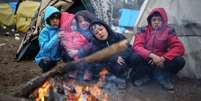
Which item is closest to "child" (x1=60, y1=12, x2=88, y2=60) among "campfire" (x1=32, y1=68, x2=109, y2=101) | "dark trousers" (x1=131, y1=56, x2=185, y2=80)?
"campfire" (x1=32, y1=68, x2=109, y2=101)

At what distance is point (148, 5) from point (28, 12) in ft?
17.0

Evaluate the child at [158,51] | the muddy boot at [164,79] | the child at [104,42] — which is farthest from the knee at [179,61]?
the child at [104,42]

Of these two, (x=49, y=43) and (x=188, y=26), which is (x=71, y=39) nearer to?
(x=49, y=43)

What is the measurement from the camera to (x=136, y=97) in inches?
243

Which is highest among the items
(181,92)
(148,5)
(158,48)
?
(148,5)

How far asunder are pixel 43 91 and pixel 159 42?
1.99 metres

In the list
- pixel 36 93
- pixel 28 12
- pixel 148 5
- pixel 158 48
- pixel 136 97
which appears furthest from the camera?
pixel 28 12

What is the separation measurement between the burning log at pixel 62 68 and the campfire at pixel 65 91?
81 millimetres

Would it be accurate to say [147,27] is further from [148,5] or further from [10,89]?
[10,89]

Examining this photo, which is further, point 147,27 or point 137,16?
point 137,16

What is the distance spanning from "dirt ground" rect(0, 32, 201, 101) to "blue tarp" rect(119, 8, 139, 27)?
4.57 ft

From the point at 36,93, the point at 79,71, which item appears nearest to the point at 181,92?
the point at 79,71

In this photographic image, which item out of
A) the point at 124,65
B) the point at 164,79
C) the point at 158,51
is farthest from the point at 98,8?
the point at 164,79

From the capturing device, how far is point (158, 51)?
6637 mm
